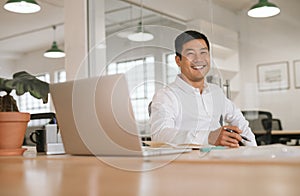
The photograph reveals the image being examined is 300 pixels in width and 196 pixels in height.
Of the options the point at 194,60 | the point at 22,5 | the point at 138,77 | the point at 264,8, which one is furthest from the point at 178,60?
the point at 264,8

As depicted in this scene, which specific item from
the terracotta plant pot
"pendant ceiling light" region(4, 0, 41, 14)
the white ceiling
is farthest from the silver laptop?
the white ceiling

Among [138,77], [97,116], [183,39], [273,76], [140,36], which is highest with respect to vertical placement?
[140,36]

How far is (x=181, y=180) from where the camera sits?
484mm

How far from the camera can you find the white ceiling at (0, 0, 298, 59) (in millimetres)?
4492

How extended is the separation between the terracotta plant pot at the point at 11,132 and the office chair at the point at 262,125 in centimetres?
380

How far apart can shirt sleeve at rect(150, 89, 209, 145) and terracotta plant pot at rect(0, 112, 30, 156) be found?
522 millimetres

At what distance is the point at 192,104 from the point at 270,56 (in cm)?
355

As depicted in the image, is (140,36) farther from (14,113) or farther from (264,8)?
(14,113)

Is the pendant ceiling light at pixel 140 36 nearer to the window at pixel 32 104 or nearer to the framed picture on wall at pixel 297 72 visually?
the framed picture on wall at pixel 297 72

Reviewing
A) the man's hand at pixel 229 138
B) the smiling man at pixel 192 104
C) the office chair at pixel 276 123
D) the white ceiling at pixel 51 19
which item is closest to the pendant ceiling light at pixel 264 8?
the white ceiling at pixel 51 19

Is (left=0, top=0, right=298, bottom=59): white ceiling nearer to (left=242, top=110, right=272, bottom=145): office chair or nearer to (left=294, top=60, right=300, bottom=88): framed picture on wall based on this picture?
(left=294, top=60, right=300, bottom=88): framed picture on wall

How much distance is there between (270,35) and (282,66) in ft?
1.40

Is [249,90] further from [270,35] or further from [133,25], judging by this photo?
[133,25]

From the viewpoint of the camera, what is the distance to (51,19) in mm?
6535
